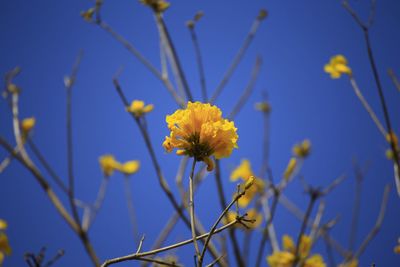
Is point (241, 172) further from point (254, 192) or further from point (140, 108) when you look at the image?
point (140, 108)

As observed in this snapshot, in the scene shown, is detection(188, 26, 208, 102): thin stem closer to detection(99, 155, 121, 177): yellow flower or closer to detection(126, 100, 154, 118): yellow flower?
detection(126, 100, 154, 118): yellow flower

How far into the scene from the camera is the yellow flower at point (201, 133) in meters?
1.34

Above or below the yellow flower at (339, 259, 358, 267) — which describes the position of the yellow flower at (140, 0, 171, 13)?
above

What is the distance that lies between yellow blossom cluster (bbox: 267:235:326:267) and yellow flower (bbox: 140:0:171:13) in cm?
249

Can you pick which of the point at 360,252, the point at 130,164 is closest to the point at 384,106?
the point at 360,252

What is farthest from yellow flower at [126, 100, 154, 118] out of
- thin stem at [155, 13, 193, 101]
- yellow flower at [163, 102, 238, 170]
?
yellow flower at [163, 102, 238, 170]

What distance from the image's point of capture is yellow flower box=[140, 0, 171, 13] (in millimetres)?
2963

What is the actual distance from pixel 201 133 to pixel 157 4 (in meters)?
2.13

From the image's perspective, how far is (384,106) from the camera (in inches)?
74.2

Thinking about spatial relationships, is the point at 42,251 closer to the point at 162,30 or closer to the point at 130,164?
the point at 162,30

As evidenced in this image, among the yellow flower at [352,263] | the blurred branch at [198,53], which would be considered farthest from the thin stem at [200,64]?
the yellow flower at [352,263]

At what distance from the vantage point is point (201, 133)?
4.41ft

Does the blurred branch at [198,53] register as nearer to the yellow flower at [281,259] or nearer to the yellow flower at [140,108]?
the yellow flower at [140,108]

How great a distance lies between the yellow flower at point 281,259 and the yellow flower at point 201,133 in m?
1.89
